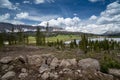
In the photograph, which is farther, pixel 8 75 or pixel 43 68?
pixel 43 68

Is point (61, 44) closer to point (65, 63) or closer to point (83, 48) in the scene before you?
point (83, 48)

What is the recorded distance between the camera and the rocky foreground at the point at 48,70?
18.6m

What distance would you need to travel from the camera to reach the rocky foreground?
18.6 meters

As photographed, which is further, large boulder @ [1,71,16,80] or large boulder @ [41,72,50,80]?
large boulder @ [1,71,16,80]

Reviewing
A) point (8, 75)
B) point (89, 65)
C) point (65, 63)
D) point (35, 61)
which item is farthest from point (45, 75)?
point (89, 65)

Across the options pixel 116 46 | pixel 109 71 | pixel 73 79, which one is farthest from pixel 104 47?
pixel 73 79

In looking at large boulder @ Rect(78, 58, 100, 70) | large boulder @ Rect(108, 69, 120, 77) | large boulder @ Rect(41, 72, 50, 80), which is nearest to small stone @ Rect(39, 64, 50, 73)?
large boulder @ Rect(41, 72, 50, 80)

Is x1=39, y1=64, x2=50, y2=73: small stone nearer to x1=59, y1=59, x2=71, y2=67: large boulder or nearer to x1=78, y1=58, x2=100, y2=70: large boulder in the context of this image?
x1=59, y1=59, x2=71, y2=67: large boulder

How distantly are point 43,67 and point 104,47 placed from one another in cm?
8602

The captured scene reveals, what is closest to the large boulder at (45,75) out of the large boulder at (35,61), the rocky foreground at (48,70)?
the rocky foreground at (48,70)

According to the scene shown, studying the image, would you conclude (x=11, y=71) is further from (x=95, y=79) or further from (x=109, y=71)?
(x=109, y=71)

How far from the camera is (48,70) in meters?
19.5

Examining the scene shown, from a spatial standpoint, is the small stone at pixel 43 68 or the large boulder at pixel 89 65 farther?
the large boulder at pixel 89 65

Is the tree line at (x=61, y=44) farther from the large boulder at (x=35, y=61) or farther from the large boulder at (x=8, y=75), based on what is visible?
the large boulder at (x=8, y=75)
